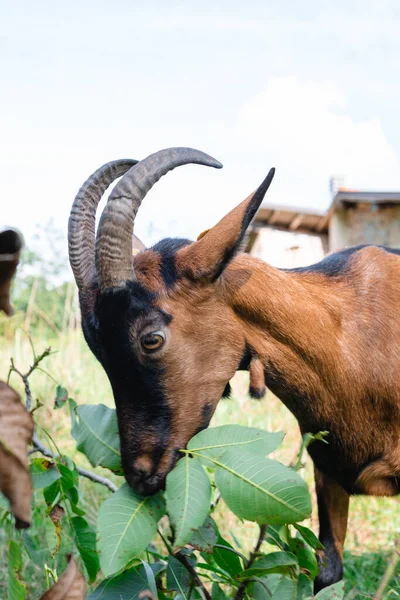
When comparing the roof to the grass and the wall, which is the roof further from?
the grass

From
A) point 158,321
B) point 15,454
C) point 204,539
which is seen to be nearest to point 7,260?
point 15,454

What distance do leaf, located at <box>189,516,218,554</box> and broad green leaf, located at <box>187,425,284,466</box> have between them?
0.32m

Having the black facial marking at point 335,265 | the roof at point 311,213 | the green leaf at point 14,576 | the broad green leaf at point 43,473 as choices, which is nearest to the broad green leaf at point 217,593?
the broad green leaf at point 43,473

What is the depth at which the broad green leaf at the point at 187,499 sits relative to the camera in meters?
1.98

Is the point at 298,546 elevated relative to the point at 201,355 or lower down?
lower down

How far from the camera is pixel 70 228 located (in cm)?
331

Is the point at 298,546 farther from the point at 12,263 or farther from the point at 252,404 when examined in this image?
the point at 252,404

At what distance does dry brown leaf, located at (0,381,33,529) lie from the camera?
2.35ft

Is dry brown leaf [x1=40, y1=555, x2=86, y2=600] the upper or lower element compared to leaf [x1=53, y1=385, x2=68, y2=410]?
upper

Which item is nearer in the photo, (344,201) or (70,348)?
(70,348)

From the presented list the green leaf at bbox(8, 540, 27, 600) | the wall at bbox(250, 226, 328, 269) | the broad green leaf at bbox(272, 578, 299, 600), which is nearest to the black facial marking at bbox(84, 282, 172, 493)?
the broad green leaf at bbox(272, 578, 299, 600)

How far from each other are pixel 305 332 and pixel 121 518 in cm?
141

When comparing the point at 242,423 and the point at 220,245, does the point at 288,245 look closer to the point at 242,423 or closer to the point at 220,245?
the point at 242,423

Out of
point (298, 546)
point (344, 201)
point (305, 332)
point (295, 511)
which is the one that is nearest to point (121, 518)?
point (295, 511)
